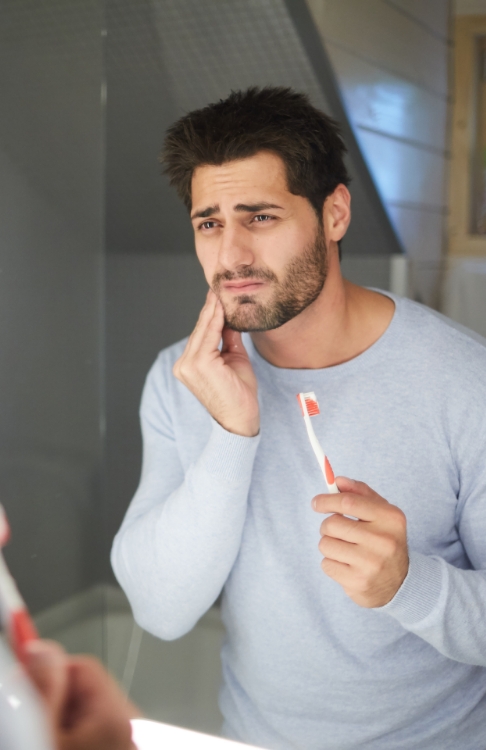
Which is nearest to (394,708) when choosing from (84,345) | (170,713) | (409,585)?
(409,585)

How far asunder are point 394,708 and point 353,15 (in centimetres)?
98

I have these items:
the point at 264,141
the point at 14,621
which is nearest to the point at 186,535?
the point at 264,141

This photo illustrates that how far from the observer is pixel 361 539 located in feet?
2.03

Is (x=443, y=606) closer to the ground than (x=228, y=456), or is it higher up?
closer to the ground

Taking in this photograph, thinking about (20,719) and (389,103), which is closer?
(20,719)

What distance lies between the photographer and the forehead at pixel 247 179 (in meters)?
0.89

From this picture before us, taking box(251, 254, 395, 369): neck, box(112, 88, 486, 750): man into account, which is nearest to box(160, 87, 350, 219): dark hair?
box(112, 88, 486, 750): man

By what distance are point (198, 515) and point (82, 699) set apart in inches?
23.7

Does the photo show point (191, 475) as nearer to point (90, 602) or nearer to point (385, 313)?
point (385, 313)

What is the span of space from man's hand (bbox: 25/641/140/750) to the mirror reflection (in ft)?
1.36

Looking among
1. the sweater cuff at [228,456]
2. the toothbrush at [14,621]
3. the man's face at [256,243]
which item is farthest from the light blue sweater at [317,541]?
the toothbrush at [14,621]

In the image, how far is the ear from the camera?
962 millimetres

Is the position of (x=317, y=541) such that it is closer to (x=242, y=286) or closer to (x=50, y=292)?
(x=242, y=286)

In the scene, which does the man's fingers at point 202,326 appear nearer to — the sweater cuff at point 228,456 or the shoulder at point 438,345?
the sweater cuff at point 228,456
